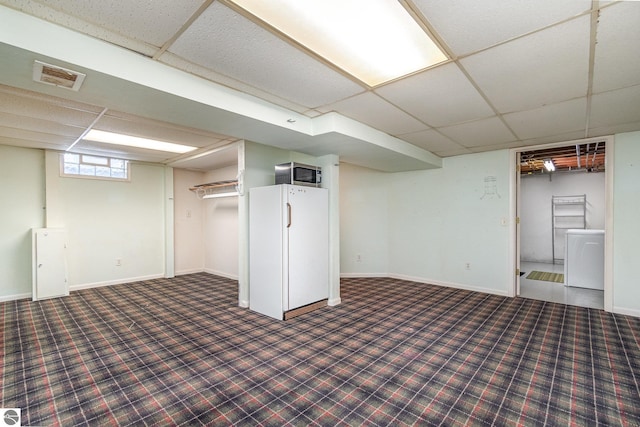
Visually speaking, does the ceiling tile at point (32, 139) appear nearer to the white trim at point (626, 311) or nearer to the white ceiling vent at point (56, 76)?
the white ceiling vent at point (56, 76)

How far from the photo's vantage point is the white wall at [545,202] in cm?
741

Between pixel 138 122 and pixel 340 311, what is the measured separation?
3478mm

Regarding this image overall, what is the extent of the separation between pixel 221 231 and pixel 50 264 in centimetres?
274

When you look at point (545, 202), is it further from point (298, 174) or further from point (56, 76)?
point (56, 76)

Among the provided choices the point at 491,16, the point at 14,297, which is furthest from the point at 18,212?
the point at 491,16

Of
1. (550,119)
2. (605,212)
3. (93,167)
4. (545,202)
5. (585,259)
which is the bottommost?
(585,259)

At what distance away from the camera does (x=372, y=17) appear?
5.49 feet

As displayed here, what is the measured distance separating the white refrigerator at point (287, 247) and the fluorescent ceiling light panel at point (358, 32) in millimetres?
1848

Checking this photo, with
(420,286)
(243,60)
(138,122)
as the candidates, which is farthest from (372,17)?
(420,286)

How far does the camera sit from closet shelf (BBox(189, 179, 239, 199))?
16.7ft

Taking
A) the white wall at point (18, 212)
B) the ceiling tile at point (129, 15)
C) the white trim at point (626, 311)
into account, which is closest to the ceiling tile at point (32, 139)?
the white wall at point (18, 212)

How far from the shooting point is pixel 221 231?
614 centimetres

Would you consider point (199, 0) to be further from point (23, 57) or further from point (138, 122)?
point (138, 122)

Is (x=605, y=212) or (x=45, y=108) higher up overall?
(x=45, y=108)
